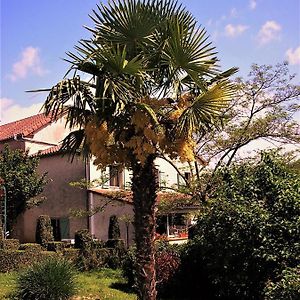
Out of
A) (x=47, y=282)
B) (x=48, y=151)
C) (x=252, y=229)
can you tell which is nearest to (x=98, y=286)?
(x=47, y=282)

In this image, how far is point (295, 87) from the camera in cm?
2150

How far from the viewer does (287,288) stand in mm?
9922

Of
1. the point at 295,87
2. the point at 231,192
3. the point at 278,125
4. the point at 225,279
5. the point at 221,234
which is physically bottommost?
the point at 225,279

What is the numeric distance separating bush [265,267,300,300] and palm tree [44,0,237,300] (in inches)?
107

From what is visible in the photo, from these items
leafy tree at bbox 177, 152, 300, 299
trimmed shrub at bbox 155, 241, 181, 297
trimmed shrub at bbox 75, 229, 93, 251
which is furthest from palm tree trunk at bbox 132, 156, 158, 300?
trimmed shrub at bbox 75, 229, 93, 251

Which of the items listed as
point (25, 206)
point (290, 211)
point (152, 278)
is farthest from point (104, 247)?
point (152, 278)

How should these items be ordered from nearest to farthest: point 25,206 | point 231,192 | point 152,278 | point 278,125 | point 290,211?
point 152,278 → point 290,211 → point 231,192 → point 278,125 → point 25,206

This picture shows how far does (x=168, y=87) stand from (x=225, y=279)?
5.84 metres

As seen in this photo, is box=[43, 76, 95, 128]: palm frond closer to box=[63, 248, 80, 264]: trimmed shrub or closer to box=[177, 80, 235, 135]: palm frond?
box=[177, 80, 235, 135]: palm frond

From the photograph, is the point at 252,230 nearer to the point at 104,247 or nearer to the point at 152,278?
the point at 152,278

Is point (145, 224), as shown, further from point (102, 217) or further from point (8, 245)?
point (102, 217)

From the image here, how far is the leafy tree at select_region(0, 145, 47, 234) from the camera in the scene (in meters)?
26.6

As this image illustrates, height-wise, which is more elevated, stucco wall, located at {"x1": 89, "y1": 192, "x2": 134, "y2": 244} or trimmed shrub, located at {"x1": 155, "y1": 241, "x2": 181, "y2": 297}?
stucco wall, located at {"x1": 89, "y1": 192, "x2": 134, "y2": 244}

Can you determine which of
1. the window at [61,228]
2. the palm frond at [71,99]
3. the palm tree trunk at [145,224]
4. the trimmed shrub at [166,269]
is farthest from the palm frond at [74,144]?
the window at [61,228]
